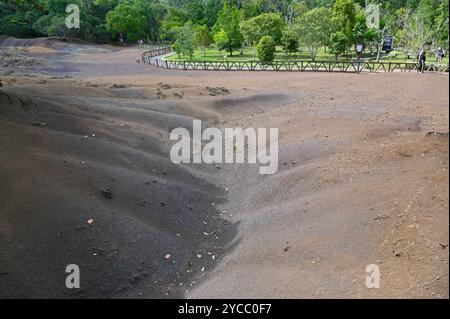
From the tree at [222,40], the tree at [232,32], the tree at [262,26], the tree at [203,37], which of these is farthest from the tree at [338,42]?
the tree at [203,37]

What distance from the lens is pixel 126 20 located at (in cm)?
7356

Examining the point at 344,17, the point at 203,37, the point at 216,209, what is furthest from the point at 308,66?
the point at 216,209

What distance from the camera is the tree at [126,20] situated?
73.4 metres

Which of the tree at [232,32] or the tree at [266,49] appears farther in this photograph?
the tree at [232,32]

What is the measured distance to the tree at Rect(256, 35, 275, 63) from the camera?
40812mm

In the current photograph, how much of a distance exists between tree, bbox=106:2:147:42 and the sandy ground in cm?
5856

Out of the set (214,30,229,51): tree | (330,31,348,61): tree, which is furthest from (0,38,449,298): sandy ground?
(214,30,229,51): tree

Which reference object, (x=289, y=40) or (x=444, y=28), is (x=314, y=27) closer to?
(x=289, y=40)

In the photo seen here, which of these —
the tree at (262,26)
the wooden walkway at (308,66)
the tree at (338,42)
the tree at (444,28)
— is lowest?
the wooden walkway at (308,66)

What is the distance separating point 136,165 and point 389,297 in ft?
30.6

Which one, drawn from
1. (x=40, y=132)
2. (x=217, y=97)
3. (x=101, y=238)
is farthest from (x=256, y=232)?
(x=217, y=97)

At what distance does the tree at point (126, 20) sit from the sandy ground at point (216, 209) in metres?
58.6

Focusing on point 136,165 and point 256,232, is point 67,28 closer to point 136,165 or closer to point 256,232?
point 136,165

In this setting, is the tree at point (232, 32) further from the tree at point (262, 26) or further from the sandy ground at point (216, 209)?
A: the sandy ground at point (216, 209)
